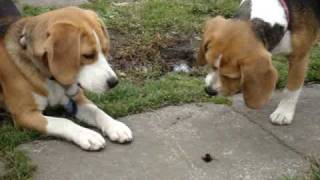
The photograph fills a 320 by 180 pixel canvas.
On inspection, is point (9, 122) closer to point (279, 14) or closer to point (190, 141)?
point (190, 141)

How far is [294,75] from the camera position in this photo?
4.62 meters

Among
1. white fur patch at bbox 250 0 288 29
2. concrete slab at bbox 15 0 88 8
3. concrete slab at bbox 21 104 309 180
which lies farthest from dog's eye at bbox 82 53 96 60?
concrete slab at bbox 15 0 88 8

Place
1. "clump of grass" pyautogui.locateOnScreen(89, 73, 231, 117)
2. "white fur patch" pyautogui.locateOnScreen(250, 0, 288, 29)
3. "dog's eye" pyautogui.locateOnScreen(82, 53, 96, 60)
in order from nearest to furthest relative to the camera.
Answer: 1. "dog's eye" pyautogui.locateOnScreen(82, 53, 96, 60)
2. "white fur patch" pyautogui.locateOnScreen(250, 0, 288, 29)
3. "clump of grass" pyautogui.locateOnScreen(89, 73, 231, 117)

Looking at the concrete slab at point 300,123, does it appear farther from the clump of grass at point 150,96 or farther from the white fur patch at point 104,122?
the white fur patch at point 104,122

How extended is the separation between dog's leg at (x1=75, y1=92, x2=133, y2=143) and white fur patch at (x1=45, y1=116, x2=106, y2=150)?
91mm

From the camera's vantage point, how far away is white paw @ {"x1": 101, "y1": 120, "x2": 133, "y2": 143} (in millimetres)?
4270

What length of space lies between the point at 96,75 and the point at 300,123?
1535 mm

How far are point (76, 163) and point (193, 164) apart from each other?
73 centimetres

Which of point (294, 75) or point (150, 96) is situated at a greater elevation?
point (294, 75)

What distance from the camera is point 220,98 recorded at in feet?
15.9

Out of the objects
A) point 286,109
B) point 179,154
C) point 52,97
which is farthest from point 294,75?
point 52,97

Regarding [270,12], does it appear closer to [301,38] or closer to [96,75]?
[301,38]

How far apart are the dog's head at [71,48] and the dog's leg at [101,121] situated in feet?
1.02

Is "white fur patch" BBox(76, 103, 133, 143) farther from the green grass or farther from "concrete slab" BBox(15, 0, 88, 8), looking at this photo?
"concrete slab" BBox(15, 0, 88, 8)
